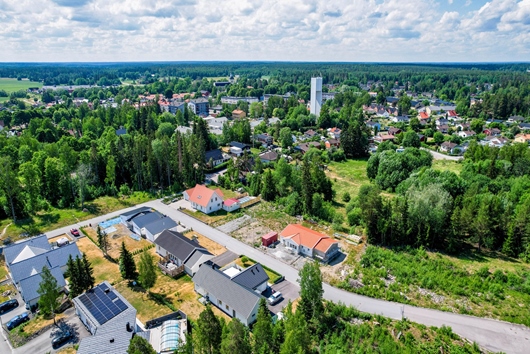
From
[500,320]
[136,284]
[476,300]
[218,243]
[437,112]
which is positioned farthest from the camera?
[437,112]

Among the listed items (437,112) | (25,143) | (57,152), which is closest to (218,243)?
(57,152)

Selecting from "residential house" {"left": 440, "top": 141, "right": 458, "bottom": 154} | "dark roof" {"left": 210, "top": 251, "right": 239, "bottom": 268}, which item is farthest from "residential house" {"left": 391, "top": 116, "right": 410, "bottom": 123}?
"dark roof" {"left": 210, "top": 251, "right": 239, "bottom": 268}

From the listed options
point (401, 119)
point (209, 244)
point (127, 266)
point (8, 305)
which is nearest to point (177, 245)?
point (209, 244)

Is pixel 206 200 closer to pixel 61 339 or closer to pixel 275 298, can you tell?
pixel 275 298

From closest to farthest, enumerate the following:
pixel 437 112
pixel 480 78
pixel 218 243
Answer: pixel 218 243 < pixel 437 112 < pixel 480 78

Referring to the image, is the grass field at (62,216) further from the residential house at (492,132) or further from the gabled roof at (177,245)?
the residential house at (492,132)

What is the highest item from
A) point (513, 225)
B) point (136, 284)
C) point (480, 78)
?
point (480, 78)

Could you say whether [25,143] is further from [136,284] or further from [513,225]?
[513,225]
